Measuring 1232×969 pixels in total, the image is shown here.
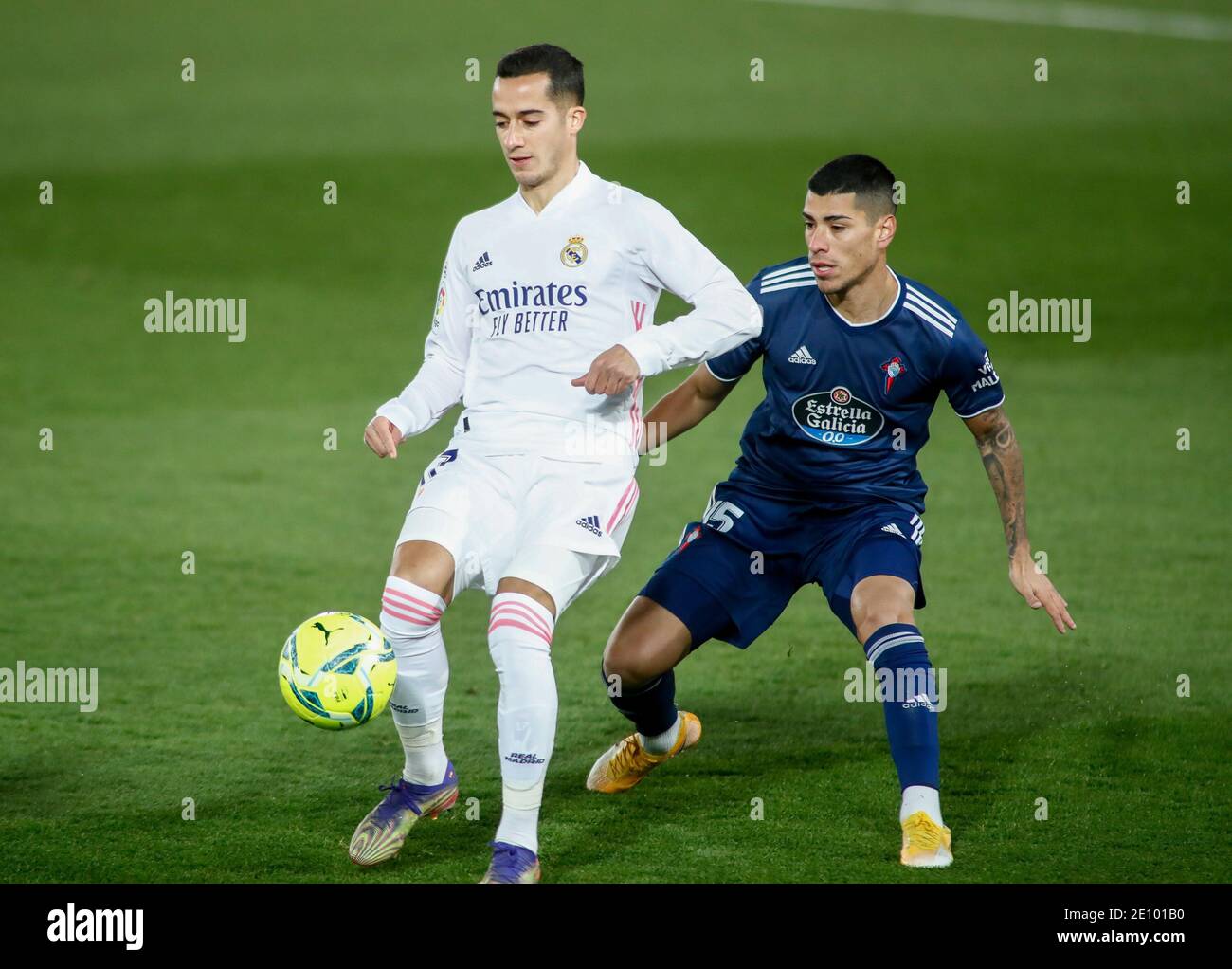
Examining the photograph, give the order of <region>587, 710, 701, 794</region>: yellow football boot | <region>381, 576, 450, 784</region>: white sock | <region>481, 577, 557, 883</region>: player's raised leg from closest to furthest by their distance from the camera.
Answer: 1. <region>481, 577, 557, 883</region>: player's raised leg
2. <region>381, 576, 450, 784</region>: white sock
3. <region>587, 710, 701, 794</region>: yellow football boot

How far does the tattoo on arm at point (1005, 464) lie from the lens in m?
5.80

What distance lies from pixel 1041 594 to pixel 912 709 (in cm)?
71

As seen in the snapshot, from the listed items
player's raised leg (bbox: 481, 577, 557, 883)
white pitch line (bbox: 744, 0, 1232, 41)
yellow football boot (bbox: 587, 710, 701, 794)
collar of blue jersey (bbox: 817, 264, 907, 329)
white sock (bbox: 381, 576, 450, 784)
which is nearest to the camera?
player's raised leg (bbox: 481, 577, 557, 883)

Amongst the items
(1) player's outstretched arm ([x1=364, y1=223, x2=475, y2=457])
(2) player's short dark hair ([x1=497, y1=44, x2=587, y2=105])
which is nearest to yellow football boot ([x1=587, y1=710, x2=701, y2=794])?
(1) player's outstretched arm ([x1=364, y1=223, x2=475, y2=457])

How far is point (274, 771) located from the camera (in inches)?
242

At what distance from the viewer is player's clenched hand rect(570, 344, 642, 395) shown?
199 inches

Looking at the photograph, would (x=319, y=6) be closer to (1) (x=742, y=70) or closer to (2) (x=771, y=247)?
(1) (x=742, y=70)

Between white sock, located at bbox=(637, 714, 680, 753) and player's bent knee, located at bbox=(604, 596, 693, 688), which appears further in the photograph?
white sock, located at bbox=(637, 714, 680, 753)

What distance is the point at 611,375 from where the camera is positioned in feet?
16.6

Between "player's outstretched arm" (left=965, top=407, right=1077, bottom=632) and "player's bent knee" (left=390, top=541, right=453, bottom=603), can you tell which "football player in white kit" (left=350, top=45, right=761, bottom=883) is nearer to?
"player's bent knee" (left=390, top=541, right=453, bottom=603)

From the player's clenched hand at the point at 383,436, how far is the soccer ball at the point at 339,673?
0.56 metres

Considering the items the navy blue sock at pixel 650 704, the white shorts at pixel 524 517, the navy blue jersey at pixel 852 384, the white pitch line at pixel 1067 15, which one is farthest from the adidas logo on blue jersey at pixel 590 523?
the white pitch line at pixel 1067 15

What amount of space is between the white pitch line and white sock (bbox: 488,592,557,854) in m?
24.9

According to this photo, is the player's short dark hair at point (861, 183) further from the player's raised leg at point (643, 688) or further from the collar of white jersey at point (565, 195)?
the player's raised leg at point (643, 688)
